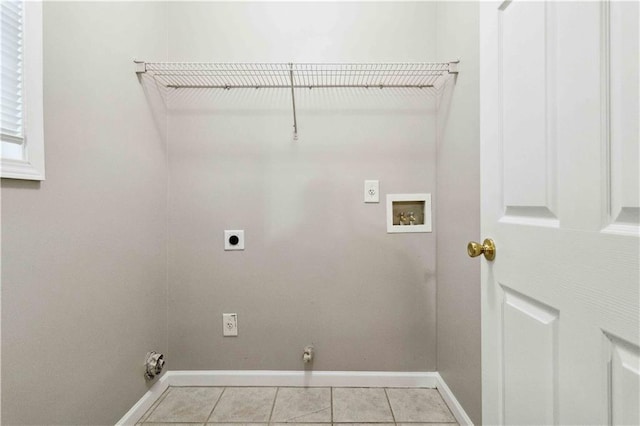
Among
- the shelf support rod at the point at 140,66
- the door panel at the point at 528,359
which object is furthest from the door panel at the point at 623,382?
the shelf support rod at the point at 140,66

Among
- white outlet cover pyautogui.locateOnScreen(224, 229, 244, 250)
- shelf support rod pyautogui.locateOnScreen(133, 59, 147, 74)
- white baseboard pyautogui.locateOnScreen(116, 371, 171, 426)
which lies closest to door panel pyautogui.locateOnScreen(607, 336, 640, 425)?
white outlet cover pyautogui.locateOnScreen(224, 229, 244, 250)

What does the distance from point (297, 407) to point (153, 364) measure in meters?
0.75

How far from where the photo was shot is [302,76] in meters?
1.46

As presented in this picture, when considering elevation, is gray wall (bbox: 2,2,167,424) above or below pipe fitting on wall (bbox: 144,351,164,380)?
above

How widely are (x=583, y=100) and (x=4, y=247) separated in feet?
4.69

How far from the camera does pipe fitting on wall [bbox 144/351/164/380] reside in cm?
132

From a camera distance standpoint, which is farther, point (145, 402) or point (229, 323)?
point (229, 323)

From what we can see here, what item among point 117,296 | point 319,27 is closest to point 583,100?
point 319,27

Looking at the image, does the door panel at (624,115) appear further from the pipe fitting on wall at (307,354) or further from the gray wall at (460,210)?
the pipe fitting on wall at (307,354)

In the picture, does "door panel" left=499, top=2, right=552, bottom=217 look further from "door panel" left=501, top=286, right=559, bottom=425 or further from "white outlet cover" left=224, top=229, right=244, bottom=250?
"white outlet cover" left=224, top=229, right=244, bottom=250

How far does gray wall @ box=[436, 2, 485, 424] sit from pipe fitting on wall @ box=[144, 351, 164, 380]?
4.81 feet

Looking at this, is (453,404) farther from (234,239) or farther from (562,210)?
(234,239)

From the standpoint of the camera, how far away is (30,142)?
80 cm

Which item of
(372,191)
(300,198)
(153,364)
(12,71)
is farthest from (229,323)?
(12,71)
